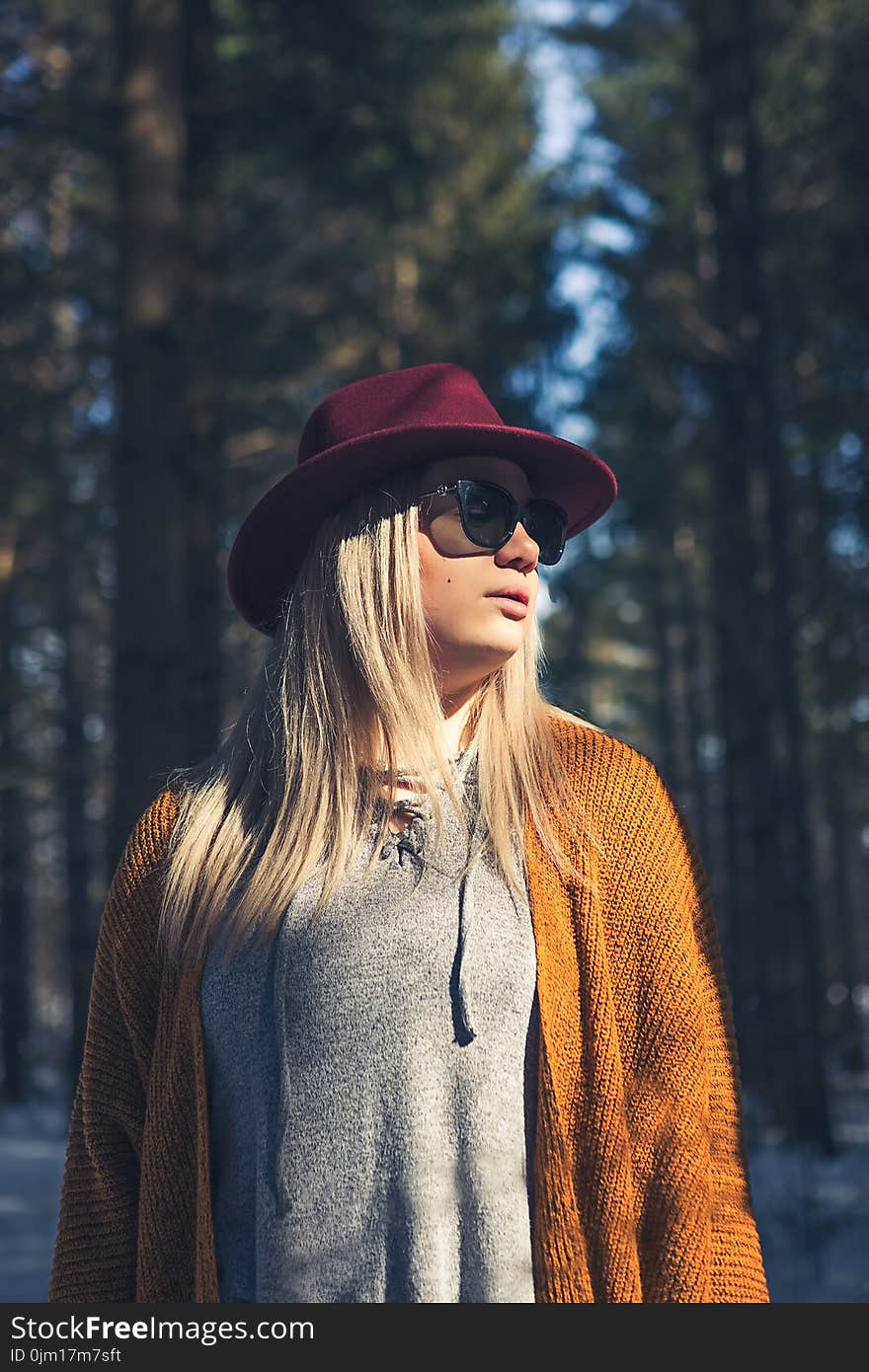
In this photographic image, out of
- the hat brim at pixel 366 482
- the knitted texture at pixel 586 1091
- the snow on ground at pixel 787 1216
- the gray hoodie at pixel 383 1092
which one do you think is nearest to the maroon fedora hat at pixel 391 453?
the hat brim at pixel 366 482

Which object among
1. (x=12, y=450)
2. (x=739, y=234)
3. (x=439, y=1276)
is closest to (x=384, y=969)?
(x=439, y=1276)

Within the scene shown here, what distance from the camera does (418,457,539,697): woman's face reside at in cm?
242

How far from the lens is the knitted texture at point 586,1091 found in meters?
2.17

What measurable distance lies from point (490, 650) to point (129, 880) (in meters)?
0.84

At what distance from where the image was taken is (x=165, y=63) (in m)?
6.83

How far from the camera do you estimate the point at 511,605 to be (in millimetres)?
2449

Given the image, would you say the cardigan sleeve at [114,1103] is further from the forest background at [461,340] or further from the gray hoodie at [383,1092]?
the forest background at [461,340]

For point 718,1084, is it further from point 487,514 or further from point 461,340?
point 461,340

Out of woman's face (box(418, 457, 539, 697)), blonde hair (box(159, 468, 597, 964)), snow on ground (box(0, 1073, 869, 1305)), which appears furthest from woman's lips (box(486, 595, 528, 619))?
snow on ground (box(0, 1073, 869, 1305))

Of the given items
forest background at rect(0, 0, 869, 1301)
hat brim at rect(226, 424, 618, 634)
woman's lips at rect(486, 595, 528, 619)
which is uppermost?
forest background at rect(0, 0, 869, 1301)

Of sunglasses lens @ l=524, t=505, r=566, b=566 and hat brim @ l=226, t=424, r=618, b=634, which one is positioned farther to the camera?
sunglasses lens @ l=524, t=505, r=566, b=566

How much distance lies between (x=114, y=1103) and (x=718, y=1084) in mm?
1110

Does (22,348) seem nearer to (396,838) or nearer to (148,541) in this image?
(148,541)

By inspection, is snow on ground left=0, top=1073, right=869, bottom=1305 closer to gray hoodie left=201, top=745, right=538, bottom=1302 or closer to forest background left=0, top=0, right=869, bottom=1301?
forest background left=0, top=0, right=869, bottom=1301
